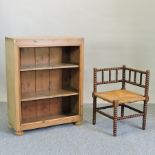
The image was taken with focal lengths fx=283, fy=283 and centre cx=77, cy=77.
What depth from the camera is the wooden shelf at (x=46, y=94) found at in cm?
300

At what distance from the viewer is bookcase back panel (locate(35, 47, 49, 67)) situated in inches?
122

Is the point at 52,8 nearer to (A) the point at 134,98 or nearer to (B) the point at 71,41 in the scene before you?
(B) the point at 71,41

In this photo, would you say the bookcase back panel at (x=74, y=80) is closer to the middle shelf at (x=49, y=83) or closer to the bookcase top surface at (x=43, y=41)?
the middle shelf at (x=49, y=83)

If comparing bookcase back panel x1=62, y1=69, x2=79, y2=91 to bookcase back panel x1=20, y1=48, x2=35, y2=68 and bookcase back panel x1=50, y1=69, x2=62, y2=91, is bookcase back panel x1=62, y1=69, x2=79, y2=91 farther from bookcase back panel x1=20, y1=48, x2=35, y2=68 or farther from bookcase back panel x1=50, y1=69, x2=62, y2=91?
bookcase back panel x1=20, y1=48, x2=35, y2=68

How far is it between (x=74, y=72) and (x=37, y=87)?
0.46 metres

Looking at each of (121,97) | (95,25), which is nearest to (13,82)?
(121,97)

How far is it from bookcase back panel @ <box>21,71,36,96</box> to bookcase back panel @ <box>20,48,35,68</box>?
0.34ft

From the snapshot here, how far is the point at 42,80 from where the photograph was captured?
321cm

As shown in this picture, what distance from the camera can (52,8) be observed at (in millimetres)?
3938

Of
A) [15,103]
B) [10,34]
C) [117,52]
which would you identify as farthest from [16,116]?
[117,52]

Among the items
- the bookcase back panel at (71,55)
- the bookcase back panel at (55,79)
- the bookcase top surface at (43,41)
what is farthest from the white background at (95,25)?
the bookcase top surface at (43,41)

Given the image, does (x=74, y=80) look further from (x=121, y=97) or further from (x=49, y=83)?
(x=121, y=97)

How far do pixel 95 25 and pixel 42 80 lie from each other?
1.31 metres

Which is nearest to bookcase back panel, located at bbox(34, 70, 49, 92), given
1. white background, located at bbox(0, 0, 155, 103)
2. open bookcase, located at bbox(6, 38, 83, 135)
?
open bookcase, located at bbox(6, 38, 83, 135)
